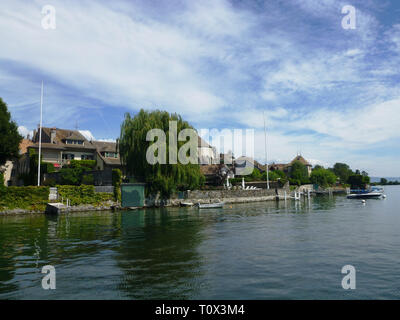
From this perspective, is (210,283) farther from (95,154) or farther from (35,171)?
(95,154)

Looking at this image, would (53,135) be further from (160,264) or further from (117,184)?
(160,264)

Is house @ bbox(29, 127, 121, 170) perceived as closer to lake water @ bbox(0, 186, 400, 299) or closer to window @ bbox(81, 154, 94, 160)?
window @ bbox(81, 154, 94, 160)

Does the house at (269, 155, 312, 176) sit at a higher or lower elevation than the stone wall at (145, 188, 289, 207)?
higher

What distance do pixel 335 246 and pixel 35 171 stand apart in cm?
4606

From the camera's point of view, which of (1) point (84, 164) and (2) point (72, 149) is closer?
(1) point (84, 164)

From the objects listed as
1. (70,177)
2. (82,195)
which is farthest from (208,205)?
(70,177)

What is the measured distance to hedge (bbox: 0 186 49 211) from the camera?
3719cm

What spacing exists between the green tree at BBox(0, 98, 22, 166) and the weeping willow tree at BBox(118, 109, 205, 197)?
1568 centimetres

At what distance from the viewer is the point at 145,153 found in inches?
1731

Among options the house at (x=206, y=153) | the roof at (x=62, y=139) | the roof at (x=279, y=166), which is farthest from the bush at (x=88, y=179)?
the roof at (x=279, y=166)

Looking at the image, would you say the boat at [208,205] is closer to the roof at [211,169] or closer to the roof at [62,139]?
the roof at [211,169]

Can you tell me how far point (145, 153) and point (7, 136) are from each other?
20.4 m

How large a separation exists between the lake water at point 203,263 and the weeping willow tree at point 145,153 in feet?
73.9

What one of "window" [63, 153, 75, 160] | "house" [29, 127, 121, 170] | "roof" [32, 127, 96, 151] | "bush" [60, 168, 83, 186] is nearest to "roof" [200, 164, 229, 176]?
"house" [29, 127, 121, 170]
